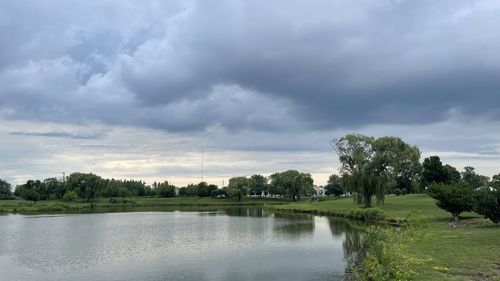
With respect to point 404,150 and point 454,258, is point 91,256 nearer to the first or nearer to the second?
point 454,258

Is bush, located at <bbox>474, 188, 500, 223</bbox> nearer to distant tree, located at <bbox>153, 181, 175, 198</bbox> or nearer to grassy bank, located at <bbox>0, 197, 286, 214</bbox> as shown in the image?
grassy bank, located at <bbox>0, 197, 286, 214</bbox>

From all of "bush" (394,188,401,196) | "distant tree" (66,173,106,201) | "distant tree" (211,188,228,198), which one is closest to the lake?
"bush" (394,188,401,196)

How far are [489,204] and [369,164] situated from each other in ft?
102

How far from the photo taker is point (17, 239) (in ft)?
144

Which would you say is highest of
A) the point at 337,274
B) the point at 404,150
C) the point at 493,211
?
the point at 404,150

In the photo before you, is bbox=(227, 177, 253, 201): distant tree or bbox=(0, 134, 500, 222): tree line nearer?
bbox=(0, 134, 500, 222): tree line

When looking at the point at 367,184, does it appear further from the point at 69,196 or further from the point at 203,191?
the point at 203,191

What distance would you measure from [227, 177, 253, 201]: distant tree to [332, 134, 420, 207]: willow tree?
81.1 meters

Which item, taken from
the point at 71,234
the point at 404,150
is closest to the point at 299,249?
the point at 71,234

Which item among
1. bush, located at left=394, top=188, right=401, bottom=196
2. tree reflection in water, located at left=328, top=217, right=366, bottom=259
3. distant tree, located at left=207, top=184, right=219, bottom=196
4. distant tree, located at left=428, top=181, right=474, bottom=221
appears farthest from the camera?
distant tree, located at left=207, top=184, right=219, bottom=196

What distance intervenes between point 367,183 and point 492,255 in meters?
41.3

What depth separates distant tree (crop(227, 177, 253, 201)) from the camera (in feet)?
496

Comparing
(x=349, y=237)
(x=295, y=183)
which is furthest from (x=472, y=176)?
(x=349, y=237)

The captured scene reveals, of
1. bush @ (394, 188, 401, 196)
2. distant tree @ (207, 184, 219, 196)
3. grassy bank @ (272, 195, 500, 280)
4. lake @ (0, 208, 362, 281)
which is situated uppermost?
distant tree @ (207, 184, 219, 196)
